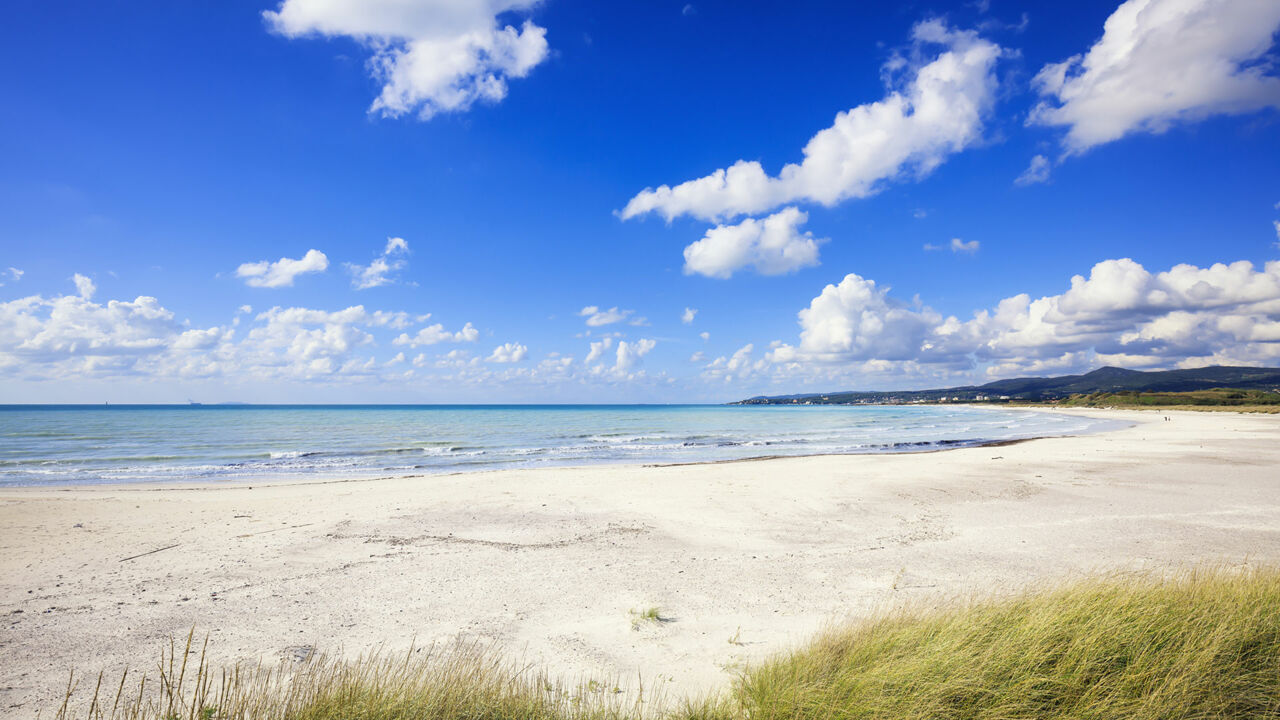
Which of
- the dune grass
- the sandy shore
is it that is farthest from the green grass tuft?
the sandy shore

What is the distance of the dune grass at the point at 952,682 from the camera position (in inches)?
160

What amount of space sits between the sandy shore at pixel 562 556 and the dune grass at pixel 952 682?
126 cm

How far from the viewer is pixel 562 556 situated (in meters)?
10.4

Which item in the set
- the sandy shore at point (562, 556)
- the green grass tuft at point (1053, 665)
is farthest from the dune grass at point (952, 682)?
Result: the sandy shore at point (562, 556)

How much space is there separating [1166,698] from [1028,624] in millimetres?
994

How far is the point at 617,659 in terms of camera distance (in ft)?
20.1

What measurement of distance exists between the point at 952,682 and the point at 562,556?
7.44 m

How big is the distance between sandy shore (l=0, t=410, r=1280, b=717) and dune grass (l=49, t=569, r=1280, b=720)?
4.14 feet

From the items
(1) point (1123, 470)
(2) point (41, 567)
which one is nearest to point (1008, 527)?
(1) point (1123, 470)

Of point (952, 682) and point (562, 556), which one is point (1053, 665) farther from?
point (562, 556)

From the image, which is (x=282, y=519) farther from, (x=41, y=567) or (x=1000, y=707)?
(x=1000, y=707)

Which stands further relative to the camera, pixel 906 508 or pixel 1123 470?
pixel 1123 470

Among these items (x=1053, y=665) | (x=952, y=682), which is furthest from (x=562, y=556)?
(x=1053, y=665)

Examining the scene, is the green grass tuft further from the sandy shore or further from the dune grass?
the sandy shore
